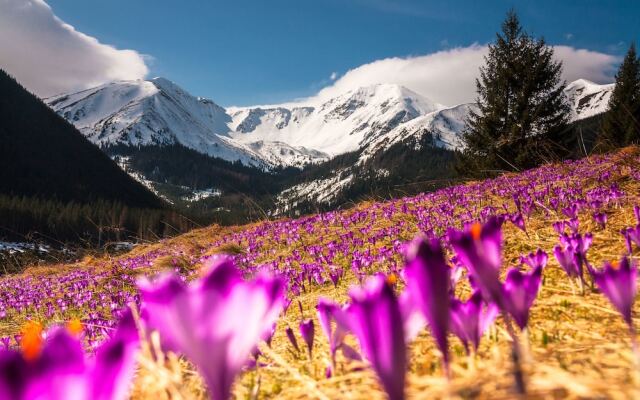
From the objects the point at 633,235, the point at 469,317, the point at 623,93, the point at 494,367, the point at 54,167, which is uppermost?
the point at 54,167

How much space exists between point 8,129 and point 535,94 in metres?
183

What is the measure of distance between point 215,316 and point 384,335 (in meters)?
0.29

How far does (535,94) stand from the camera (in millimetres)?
30078

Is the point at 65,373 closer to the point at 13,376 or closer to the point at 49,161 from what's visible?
the point at 13,376

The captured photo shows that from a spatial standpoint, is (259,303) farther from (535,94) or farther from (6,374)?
Result: (535,94)

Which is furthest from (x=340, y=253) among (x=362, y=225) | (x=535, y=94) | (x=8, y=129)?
(x=8, y=129)

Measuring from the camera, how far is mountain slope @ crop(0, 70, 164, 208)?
14738 cm

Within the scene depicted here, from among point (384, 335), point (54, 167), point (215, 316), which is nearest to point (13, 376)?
point (215, 316)

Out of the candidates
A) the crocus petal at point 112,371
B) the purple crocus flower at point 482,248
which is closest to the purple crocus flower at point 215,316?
the crocus petal at point 112,371

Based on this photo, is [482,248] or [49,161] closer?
[482,248]

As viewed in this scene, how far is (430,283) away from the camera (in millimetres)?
769

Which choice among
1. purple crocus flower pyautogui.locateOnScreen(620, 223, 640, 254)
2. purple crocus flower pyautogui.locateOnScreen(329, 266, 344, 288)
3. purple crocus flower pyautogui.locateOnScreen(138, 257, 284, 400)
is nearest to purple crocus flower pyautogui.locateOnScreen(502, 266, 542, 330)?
purple crocus flower pyautogui.locateOnScreen(138, 257, 284, 400)

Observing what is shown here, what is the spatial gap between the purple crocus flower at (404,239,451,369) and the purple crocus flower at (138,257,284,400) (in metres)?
0.26

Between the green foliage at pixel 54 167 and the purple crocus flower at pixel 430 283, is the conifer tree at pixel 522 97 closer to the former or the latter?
the purple crocus flower at pixel 430 283
